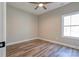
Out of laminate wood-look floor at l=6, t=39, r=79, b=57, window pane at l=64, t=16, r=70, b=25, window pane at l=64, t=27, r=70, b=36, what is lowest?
laminate wood-look floor at l=6, t=39, r=79, b=57

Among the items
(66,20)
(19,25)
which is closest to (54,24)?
(66,20)

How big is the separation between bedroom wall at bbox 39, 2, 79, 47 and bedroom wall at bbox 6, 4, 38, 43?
0.73 meters

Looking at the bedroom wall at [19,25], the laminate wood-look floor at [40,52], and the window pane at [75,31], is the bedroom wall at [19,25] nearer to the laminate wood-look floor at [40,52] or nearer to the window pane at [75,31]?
the laminate wood-look floor at [40,52]

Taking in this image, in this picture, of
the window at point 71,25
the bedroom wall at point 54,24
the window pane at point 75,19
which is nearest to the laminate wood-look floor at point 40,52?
the bedroom wall at point 54,24

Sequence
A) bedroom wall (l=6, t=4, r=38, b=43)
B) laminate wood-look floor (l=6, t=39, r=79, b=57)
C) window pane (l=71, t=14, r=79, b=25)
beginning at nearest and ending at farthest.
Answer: laminate wood-look floor (l=6, t=39, r=79, b=57) < window pane (l=71, t=14, r=79, b=25) < bedroom wall (l=6, t=4, r=38, b=43)

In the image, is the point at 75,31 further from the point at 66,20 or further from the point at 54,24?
the point at 54,24

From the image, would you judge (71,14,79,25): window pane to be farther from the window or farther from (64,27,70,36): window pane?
(64,27,70,36): window pane

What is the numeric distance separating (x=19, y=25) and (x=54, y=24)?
2.48 meters

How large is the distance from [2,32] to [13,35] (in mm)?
4213

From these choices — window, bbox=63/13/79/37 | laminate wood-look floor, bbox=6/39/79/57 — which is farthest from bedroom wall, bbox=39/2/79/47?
laminate wood-look floor, bbox=6/39/79/57

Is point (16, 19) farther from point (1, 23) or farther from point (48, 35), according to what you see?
point (1, 23)

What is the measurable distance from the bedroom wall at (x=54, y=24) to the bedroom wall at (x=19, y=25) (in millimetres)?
732

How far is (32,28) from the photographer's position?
6.36m

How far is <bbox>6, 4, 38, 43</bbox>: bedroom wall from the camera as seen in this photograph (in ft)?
14.8
